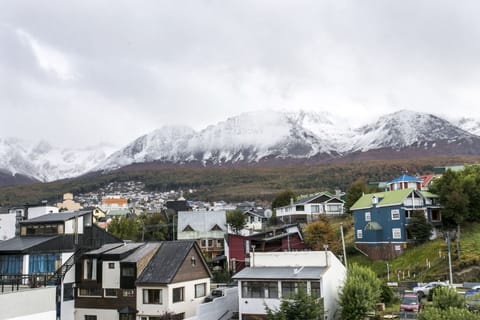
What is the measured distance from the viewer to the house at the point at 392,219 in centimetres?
4997

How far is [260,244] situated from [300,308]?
27.5m

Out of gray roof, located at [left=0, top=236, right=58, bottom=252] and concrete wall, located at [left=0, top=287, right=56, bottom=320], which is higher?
gray roof, located at [left=0, top=236, right=58, bottom=252]

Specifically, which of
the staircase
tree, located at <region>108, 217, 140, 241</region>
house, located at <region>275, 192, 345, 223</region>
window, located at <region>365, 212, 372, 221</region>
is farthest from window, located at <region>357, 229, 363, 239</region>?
the staircase

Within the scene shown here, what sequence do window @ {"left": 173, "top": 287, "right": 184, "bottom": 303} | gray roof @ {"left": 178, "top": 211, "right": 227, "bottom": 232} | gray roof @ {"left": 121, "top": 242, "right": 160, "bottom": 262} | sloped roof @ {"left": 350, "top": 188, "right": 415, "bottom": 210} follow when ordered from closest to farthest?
window @ {"left": 173, "top": 287, "right": 184, "bottom": 303} < gray roof @ {"left": 121, "top": 242, "right": 160, "bottom": 262} < sloped roof @ {"left": 350, "top": 188, "right": 415, "bottom": 210} < gray roof @ {"left": 178, "top": 211, "right": 227, "bottom": 232}

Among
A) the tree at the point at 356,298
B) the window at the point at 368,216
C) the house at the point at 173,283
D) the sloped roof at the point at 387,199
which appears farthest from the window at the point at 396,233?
the house at the point at 173,283

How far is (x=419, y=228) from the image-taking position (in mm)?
48562

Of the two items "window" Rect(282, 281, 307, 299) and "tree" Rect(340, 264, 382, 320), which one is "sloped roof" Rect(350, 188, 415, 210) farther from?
"window" Rect(282, 281, 307, 299)

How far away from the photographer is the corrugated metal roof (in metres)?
34.8

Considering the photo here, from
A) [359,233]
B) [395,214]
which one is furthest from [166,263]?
[359,233]

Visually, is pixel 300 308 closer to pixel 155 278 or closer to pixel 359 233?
pixel 155 278

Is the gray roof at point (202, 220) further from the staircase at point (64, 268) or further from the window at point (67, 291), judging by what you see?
the window at point (67, 291)

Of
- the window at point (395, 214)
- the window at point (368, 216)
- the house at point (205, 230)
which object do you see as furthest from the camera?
the house at point (205, 230)

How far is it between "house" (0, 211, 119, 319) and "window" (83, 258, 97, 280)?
103 cm

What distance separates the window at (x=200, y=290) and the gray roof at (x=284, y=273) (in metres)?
5.15
